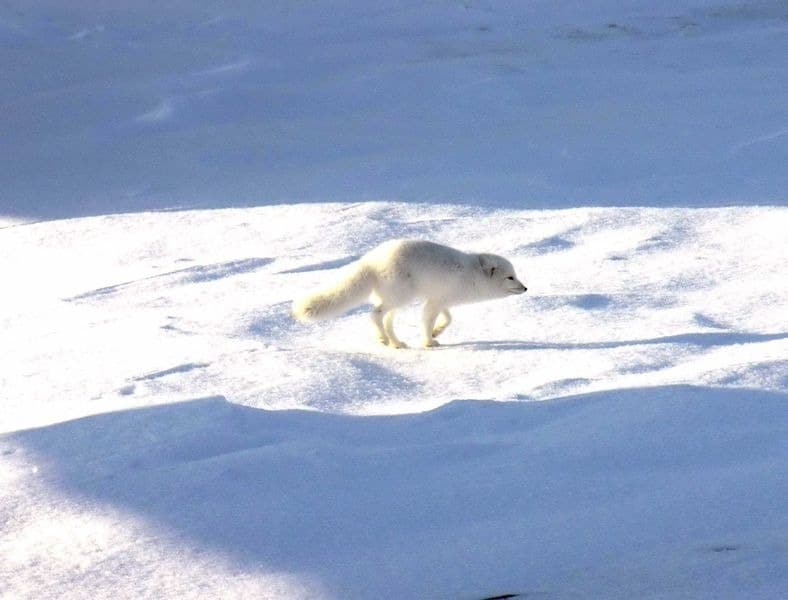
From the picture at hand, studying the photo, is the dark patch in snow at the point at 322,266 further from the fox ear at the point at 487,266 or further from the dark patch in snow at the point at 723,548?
the dark patch in snow at the point at 723,548

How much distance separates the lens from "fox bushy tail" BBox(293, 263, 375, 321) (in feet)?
15.0

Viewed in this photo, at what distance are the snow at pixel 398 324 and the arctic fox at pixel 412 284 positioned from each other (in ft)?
0.49

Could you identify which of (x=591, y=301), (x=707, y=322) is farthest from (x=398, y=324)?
(x=707, y=322)

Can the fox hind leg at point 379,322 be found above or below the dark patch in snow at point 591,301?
above

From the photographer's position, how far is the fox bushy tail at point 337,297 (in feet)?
15.0

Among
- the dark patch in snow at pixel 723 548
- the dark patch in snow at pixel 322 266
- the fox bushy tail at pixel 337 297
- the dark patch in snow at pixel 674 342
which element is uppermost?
the dark patch in snow at pixel 723 548

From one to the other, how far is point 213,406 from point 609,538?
4.24 ft

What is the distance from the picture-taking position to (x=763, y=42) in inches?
449

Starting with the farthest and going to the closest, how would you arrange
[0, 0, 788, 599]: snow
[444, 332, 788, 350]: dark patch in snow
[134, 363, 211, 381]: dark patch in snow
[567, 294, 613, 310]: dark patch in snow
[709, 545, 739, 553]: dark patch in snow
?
[567, 294, 613, 310]: dark patch in snow, [444, 332, 788, 350]: dark patch in snow, [134, 363, 211, 381]: dark patch in snow, [0, 0, 788, 599]: snow, [709, 545, 739, 553]: dark patch in snow

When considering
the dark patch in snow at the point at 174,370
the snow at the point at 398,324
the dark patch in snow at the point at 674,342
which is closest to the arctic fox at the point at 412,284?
the snow at the point at 398,324

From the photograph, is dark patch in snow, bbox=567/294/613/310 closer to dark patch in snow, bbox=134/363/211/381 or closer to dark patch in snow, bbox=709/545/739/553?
dark patch in snow, bbox=134/363/211/381

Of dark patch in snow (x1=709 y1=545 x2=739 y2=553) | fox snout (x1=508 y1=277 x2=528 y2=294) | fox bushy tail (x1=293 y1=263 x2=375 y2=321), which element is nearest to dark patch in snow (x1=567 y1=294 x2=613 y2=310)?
fox snout (x1=508 y1=277 x2=528 y2=294)

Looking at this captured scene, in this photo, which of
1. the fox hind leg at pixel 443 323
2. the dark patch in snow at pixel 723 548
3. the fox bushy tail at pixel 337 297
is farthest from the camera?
the fox hind leg at pixel 443 323

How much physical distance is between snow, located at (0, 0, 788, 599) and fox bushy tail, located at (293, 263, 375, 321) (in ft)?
0.51
